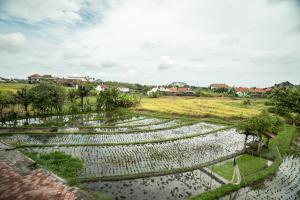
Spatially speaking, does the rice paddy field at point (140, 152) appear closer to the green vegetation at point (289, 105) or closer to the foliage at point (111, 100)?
the foliage at point (111, 100)

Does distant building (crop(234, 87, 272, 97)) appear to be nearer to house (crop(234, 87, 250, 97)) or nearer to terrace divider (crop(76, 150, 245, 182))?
house (crop(234, 87, 250, 97))

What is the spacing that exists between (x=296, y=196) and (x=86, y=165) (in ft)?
43.3

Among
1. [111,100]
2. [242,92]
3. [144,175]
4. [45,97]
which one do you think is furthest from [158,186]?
[242,92]

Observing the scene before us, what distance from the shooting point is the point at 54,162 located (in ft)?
54.0

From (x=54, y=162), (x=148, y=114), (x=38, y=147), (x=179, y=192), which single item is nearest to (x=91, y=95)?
(x=148, y=114)

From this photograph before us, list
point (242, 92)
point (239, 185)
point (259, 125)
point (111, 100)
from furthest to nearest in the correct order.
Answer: point (242, 92) → point (111, 100) → point (259, 125) → point (239, 185)

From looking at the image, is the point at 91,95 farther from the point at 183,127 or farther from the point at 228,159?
the point at 228,159

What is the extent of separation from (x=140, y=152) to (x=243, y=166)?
8.18 meters

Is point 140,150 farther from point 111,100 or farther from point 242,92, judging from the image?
point 242,92

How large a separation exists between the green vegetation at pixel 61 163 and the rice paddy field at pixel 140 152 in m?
0.39

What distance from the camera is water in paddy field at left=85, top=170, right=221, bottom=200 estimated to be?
1260 cm

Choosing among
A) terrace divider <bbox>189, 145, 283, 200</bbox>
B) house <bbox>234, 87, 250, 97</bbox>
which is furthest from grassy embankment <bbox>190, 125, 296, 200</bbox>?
house <bbox>234, 87, 250, 97</bbox>

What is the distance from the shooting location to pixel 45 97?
116ft

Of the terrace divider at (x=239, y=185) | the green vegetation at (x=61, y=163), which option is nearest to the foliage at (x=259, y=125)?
the terrace divider at (x=239, y=185)
